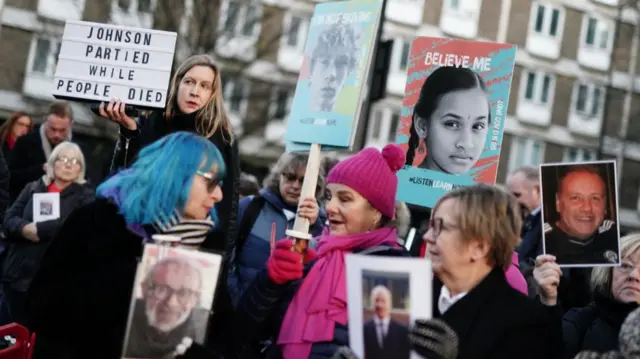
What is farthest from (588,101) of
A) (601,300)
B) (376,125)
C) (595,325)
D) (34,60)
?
(595,325)

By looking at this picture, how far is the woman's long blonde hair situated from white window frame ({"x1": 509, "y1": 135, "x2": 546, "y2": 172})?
38.5 meters

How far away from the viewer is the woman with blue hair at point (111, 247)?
12.4ft

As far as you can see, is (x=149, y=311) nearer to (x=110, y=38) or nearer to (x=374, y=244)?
(x=374, y=244)

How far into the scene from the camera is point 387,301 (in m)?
3.22

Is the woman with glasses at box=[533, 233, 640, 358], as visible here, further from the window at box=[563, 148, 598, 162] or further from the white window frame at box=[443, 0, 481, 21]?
the window at box=[563, 148, 598, 162]

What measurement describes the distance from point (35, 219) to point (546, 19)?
124ft

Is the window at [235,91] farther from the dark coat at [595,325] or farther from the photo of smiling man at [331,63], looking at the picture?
the dark coat at [595,325]

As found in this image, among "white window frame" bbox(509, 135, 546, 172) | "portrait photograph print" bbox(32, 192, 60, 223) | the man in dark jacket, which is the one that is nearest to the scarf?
"portrait photograph print" bbox(32, 192, 60, 223)

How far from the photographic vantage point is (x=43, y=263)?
3857mm

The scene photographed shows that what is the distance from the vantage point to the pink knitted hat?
4727 millimetres

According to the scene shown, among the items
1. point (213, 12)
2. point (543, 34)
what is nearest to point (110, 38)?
point (213, 12)

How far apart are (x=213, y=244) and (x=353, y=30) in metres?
1.70

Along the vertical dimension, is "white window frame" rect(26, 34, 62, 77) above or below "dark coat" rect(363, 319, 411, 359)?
above

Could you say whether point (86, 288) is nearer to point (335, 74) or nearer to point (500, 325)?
point (500, 325)
